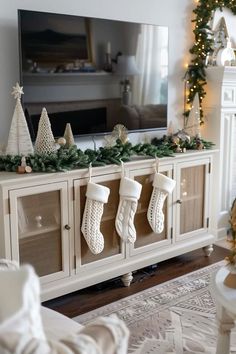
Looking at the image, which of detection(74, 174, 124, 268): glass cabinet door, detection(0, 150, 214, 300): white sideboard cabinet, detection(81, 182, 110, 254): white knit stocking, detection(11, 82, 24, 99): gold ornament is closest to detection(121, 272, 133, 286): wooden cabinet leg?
detection(0, 150, 214, 300): white sideboard cabinet

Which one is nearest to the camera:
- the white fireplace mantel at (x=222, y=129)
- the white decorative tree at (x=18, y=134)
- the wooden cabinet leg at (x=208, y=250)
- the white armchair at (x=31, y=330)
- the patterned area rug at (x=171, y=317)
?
the white armchair at (x=31, y=330)

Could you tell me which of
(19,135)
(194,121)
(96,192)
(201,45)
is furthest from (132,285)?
(201,45)

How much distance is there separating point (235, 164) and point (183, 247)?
1.08m

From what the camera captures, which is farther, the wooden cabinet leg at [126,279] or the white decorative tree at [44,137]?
the wooden cabinet leg at [126,279]

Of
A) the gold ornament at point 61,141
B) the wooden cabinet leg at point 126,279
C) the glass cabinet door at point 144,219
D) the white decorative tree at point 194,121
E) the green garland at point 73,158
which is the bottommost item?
the wooden cabinet leg at point 126,279

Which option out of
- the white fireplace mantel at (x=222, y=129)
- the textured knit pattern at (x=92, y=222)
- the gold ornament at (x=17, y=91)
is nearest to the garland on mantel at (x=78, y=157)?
the textured knit pattern at (x=92, y=222)

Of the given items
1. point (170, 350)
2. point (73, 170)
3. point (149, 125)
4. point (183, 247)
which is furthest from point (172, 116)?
point (170, 350)

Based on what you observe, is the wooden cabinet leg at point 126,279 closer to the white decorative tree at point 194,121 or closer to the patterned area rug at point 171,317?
the patterned area rug at point 171,317

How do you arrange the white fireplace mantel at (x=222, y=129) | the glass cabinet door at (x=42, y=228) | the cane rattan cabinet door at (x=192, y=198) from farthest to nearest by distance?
the white fireplace mantel at (x=222, y=129), the cane rattan cabinet door at (x=192, y=198), the glass cabinet door at (x=42, y=228)

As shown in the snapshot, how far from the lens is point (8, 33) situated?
2.61 metres

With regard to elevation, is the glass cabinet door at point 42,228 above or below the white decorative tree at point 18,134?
below

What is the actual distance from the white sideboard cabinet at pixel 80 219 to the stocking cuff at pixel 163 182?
5 centimetres

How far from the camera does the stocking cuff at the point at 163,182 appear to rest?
2.84 metres

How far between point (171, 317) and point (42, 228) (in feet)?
2.93
